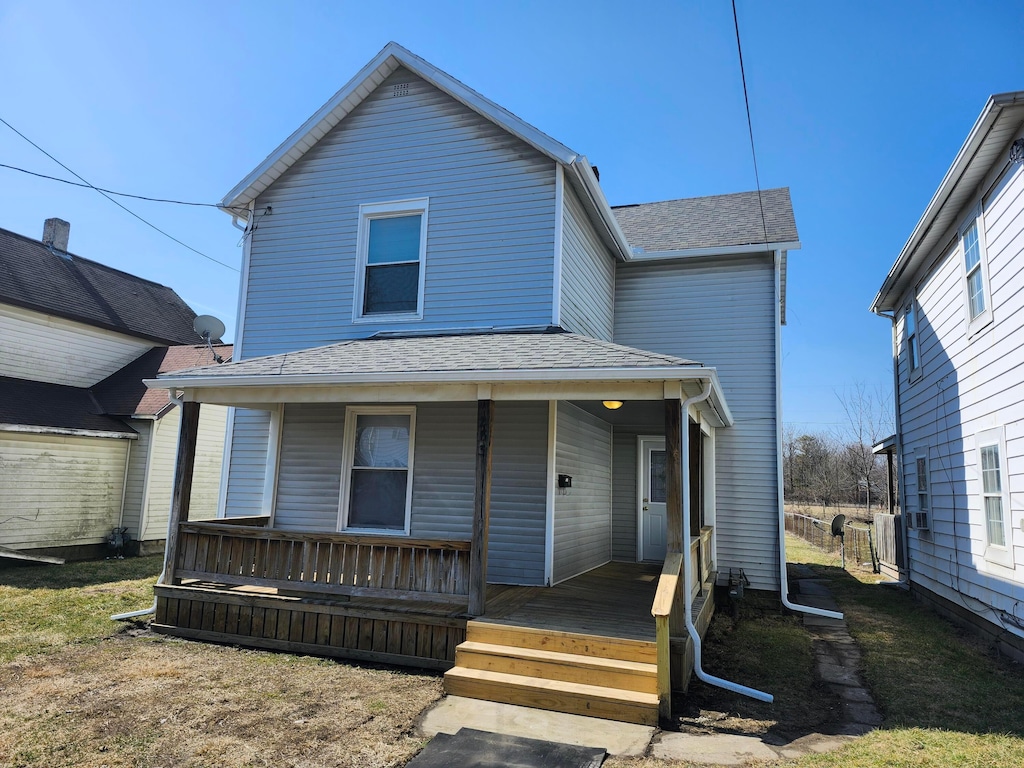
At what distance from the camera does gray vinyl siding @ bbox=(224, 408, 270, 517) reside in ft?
30.3

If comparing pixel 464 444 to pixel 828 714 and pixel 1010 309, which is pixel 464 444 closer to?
pixel 828 714

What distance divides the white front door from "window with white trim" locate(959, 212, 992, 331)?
475cm

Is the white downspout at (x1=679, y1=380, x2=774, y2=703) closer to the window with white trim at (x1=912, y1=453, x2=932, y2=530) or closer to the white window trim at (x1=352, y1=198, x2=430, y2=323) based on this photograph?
the white window trim at (x1=352, y1=198, x2=430, y2=323)

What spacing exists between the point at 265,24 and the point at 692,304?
843cm

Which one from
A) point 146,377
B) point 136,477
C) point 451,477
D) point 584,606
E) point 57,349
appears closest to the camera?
point 584,606

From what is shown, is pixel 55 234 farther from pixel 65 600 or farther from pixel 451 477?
pixel 451 477

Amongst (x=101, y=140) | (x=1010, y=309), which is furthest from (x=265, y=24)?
(x=1010, y=309)

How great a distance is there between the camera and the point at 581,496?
910 cm

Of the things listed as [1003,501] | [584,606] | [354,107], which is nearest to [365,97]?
[354,107]

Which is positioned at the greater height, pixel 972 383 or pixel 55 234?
pixel 55 234

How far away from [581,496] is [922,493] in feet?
20.9

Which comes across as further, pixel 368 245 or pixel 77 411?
pixel 77 411

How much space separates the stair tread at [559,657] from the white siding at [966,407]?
15.2ft

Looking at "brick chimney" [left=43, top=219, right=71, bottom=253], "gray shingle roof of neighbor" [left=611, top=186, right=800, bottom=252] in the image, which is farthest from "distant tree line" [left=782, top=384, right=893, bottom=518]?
"brick chimney" [left=43, top=219, right=71, bottom=253]
